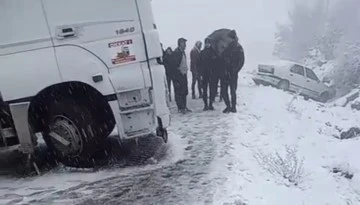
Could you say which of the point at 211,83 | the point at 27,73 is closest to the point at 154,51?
the point at 27,73

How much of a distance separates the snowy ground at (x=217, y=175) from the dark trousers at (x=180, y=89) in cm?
30

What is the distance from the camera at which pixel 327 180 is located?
8.44m

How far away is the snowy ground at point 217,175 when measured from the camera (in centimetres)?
605

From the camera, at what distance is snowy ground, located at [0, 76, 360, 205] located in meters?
6.05

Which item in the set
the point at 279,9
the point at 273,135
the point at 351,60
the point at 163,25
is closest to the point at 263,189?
the point at 273,135

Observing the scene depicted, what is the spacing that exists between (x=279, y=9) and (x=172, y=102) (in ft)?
241

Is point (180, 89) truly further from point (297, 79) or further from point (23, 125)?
point (297, 79)

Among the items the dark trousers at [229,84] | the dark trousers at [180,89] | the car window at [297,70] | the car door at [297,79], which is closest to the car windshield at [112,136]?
the dark trousers at [229,84]

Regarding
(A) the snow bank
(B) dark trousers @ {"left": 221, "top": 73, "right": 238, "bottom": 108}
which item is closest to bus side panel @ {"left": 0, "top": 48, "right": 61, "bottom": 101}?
(A) the snow bank

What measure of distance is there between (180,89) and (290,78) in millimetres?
9968

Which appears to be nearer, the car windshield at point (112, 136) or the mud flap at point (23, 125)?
the car windshield at point (112, 136)

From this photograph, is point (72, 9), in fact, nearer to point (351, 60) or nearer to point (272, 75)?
point (272, 75)

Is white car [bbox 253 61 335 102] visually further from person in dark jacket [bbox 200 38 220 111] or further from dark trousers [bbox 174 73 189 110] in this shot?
dark trousers [bbox 174 73 189 110]

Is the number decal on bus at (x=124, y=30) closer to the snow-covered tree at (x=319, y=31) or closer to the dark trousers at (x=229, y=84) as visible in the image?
the dark trousers at (x=229, y=84)
